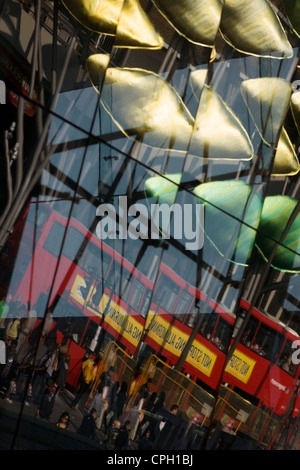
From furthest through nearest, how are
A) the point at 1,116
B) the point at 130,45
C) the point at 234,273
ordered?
the point at 234,273 < the point at 130,45 < the point at 1,116

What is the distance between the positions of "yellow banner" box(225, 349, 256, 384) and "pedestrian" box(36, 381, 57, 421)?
110 inches

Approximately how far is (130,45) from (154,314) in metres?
3.39

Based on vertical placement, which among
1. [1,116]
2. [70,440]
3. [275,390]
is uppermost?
[1,116]

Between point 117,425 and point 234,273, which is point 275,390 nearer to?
point 234,273

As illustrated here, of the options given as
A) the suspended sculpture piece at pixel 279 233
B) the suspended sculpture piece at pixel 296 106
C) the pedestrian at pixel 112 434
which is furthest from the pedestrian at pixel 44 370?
the suspended sculpture piece at pixel 296 106

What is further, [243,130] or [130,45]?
[243,130]

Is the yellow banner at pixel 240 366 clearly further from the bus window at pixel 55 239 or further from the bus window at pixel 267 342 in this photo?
the bus window at pixel 55 239

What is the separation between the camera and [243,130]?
8961 millimetres

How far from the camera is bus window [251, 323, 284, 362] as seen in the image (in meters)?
9.23

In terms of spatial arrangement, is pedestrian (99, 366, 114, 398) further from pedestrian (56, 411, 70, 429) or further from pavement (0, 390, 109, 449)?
pedestrian (56, 411, 70, 429)

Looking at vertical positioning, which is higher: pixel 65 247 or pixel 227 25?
pixel 227 25

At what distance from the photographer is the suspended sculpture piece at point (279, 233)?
9.39 metres

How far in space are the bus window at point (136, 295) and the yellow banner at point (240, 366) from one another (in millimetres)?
1924
